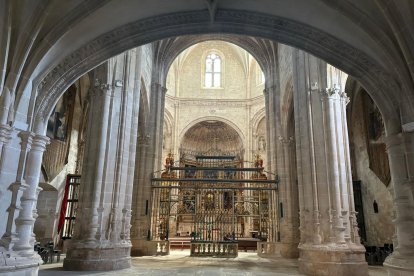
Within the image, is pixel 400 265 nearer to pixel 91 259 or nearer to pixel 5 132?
pixel 5 132

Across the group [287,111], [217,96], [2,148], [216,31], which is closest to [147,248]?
[287,111]

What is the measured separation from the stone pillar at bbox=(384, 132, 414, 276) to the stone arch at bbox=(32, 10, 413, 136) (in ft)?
2.14

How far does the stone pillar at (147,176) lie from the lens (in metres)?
15.4

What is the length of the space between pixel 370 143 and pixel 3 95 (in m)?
16.2

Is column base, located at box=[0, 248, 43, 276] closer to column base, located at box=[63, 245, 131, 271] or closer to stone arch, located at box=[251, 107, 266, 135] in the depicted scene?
column base, located at box=[63, 245, 131, 271]

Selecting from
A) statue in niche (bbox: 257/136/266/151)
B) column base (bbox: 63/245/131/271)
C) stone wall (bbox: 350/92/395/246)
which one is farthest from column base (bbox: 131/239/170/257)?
statue in niche (bbox: 257/136/266/151)

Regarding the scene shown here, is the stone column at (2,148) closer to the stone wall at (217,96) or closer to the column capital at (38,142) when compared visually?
the column capital at (38,142)

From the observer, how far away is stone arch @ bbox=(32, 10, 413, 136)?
21.2 ft

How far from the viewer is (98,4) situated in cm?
609

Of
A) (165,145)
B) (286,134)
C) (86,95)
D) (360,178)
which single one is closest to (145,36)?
(286,134)

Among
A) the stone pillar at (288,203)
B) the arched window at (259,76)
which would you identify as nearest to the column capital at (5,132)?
the stone pillar at (288,203)

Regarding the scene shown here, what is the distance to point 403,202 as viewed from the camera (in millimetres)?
5719

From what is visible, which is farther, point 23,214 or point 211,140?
point 211,140

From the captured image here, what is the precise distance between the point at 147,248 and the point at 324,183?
9.25 meters
